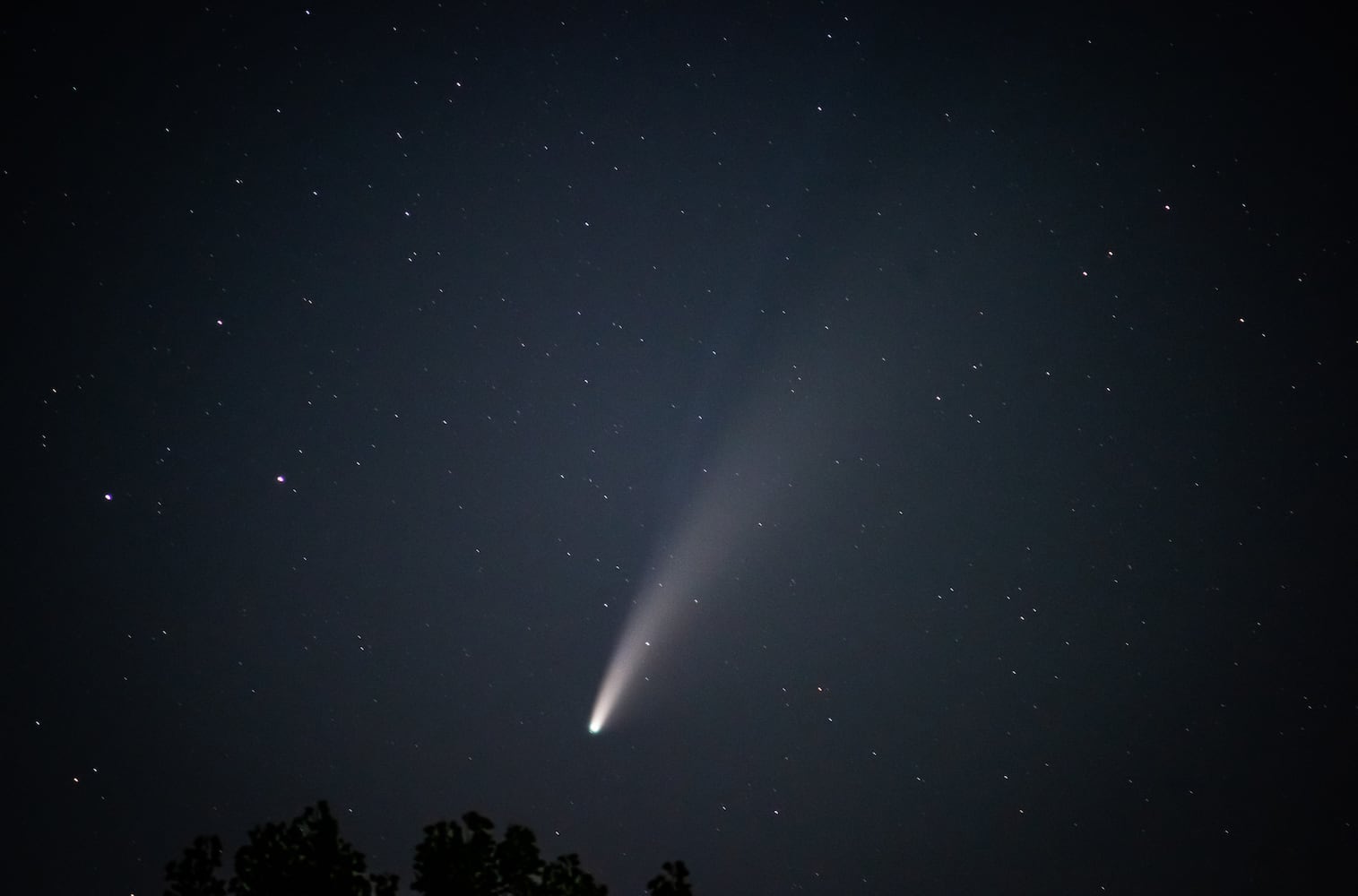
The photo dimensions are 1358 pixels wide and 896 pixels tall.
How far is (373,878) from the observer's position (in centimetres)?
593

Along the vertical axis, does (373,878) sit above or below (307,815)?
below

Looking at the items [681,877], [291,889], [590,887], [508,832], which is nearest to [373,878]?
[291,889]

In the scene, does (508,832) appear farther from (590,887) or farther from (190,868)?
(190,868)

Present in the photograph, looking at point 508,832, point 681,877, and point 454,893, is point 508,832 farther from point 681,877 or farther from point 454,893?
point 681,877

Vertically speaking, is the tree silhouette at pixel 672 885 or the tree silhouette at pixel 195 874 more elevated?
the tree silhouette at pixel 195 874

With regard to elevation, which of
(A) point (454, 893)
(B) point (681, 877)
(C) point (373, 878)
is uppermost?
(C) point (373, 878)

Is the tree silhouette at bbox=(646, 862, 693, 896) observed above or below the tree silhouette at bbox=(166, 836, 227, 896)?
below

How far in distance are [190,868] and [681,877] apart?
12.0ft

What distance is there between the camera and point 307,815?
231 inches

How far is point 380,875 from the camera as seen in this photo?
593 cm

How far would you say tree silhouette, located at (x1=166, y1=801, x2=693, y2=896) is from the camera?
18.5 feet

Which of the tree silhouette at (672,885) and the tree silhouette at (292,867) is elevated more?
the tree silhouette at (292,867)

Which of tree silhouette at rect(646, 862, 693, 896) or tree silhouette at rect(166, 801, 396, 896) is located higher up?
tree silhouette at rect(166, 801, 396, 896)

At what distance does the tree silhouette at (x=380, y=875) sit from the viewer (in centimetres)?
565
